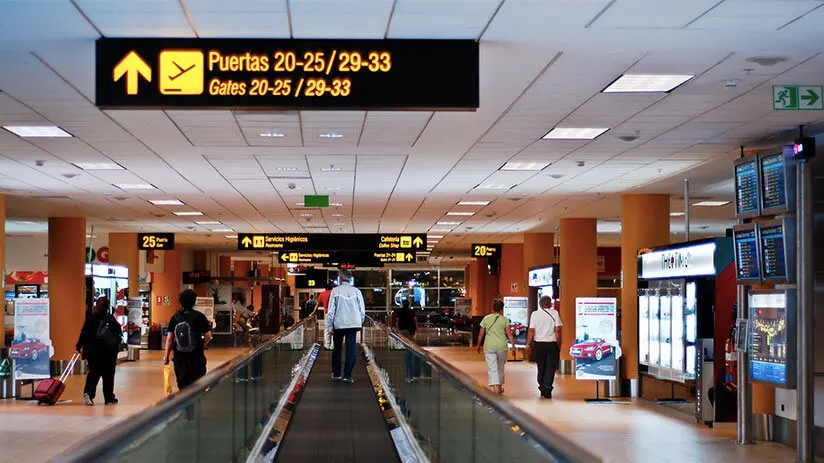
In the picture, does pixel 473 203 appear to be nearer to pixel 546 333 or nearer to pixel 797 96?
pixel 546 333

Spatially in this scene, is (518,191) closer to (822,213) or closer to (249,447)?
(822,213)

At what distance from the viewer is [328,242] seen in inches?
1075

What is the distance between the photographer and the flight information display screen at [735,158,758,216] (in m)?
12.1

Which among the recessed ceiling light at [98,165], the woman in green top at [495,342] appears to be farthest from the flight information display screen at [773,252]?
the recessed ceiling light at [98,165]

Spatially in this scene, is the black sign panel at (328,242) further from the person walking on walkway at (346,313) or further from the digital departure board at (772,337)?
the digital departure board at (772,337)

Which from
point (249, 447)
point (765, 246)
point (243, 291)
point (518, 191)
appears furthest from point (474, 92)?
point (243, 291)

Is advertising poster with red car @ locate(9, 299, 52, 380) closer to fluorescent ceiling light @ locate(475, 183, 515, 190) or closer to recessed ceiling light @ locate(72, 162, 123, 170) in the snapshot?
recessed ceiling light @ locate(72, 162, 123, 170)

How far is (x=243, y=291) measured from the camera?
38.3 meters

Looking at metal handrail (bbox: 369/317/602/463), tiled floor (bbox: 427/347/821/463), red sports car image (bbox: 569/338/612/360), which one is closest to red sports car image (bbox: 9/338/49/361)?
tiled floor (bbox: 427/347/821/463)

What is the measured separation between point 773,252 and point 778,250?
106 mm

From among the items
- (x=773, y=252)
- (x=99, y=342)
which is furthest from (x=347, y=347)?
(x=773, y=252)

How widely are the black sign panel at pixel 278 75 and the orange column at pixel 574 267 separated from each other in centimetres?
1661

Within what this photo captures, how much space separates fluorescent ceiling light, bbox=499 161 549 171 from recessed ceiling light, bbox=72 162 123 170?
560 cm

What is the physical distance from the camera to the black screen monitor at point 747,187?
39.6ft
